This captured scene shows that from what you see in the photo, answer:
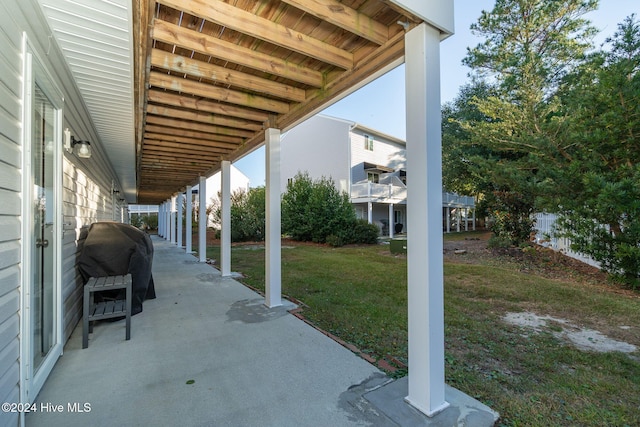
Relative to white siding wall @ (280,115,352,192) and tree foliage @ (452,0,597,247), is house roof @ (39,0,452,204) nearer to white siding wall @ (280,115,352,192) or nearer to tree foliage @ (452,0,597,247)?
tree foliage @ (452,0,597,247)

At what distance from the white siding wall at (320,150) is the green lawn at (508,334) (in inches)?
438

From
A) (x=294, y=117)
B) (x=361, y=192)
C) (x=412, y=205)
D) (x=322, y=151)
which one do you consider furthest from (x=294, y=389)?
(x=322, y=151)

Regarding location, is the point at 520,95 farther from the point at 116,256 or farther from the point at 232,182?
the point at 232,182

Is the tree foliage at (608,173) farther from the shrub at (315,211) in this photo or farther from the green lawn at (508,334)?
Result: the shrub at (315,211)

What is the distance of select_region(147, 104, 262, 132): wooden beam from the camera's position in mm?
3873

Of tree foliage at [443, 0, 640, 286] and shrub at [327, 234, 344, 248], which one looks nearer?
tree foliage at [443, 0, 640, 286]

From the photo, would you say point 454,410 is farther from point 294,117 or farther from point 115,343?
point 294,117

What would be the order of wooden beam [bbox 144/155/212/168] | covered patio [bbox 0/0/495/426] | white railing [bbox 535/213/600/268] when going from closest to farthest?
covered patio [bbox 0/0/495/426] < wooden beam [bbox 144/155/212/168] < white railing [bbox 535/213/600/268]

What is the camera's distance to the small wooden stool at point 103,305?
2958mm

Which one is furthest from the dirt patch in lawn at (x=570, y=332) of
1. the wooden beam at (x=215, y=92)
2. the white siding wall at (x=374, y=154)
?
the white siding wall at (x=374, y=154)

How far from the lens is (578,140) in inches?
219

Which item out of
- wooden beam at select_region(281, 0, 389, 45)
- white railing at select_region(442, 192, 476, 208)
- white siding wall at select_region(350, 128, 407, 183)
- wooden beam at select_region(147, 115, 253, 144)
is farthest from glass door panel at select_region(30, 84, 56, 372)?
white railing at select_region(442, 192, 476, 208)

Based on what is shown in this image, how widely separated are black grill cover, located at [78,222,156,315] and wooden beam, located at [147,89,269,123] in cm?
175

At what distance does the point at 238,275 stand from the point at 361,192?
420 inches
